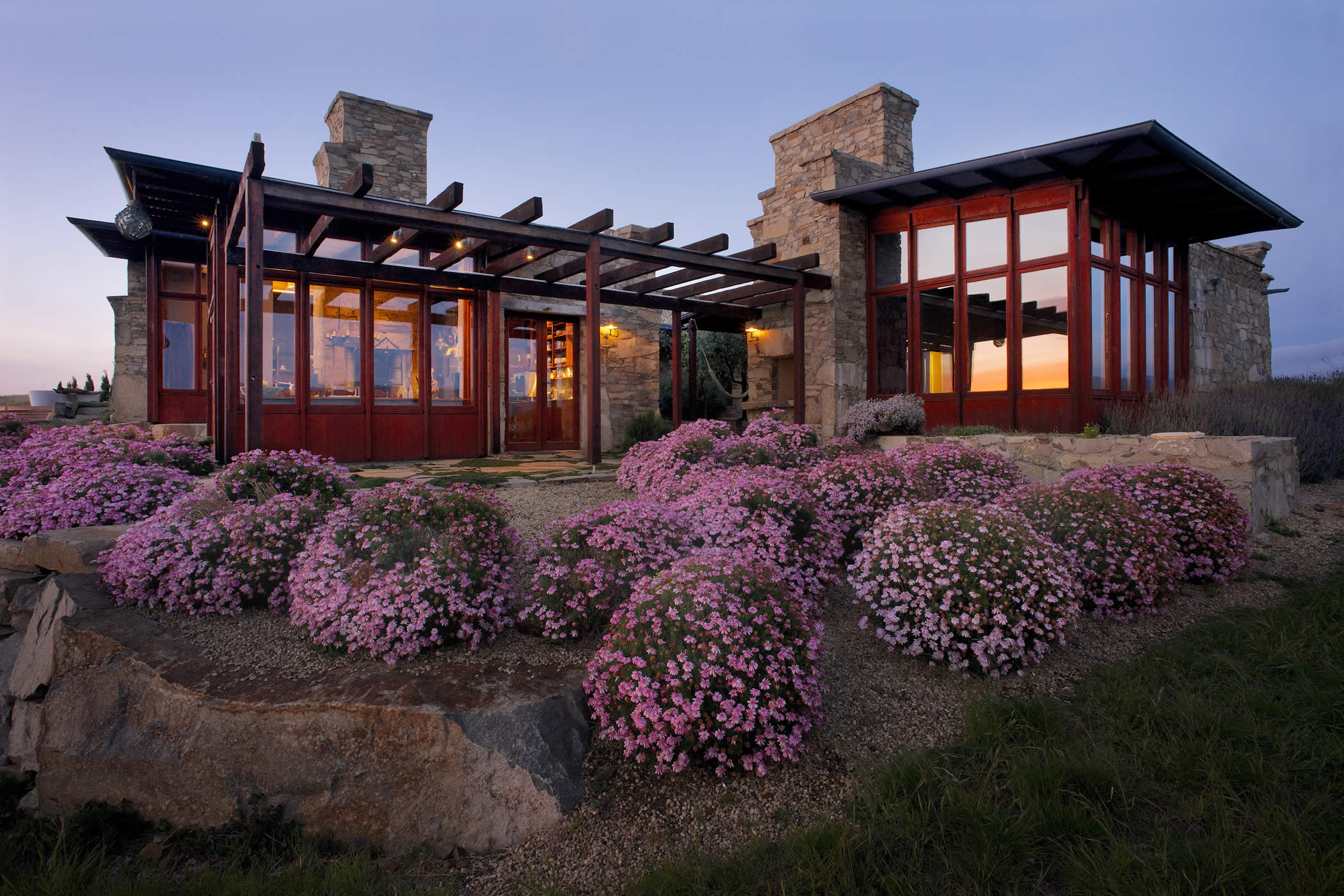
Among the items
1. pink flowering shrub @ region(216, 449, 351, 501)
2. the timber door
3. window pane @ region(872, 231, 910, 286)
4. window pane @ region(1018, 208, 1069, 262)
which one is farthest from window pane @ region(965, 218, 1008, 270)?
pink flowering shrub @ region(216, 449, 351, 501)

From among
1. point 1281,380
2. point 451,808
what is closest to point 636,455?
point 451,808

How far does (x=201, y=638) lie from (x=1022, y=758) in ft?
10.9

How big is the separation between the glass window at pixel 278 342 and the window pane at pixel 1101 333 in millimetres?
9768

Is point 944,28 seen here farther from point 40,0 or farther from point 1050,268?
point 40,0

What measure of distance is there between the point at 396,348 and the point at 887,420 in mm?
6228

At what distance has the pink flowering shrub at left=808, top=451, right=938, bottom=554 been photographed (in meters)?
3.99

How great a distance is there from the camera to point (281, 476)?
4.25 metres

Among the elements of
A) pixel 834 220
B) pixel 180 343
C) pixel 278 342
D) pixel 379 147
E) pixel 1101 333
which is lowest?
pixel 278 342

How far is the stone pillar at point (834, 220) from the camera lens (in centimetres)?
911

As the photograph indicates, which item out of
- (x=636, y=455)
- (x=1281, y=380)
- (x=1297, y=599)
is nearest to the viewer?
(x=1297, y=599)

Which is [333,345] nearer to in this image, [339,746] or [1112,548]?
[339,746]

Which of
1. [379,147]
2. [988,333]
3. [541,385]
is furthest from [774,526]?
[379,147]

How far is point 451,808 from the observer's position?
2160mm

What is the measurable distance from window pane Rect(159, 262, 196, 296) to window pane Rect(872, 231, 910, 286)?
10186mm
